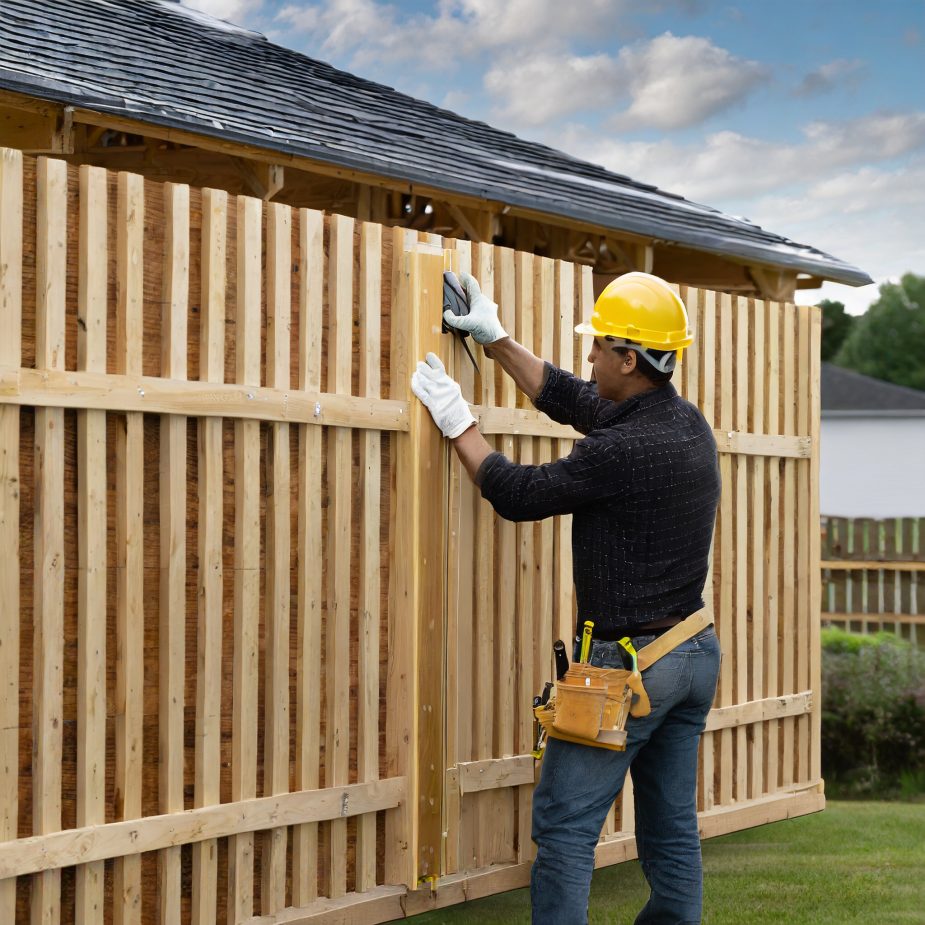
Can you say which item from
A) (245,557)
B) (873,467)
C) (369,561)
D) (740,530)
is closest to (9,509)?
(245,557)

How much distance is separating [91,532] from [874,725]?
28.2 feet

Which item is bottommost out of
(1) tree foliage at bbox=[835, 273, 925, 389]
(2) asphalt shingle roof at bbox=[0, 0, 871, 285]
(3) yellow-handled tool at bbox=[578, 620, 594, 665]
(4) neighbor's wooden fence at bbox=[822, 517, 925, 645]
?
(4) neighbor's wooden fence at bbox=[822, 517, 925, 645]

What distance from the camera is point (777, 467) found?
6.87 m

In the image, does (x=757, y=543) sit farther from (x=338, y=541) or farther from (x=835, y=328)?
(x=835, y=328)

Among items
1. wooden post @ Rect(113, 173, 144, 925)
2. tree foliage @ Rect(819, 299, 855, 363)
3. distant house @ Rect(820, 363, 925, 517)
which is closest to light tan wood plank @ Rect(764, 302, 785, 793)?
wooden post @ Rect(113, 173, 144, 925)

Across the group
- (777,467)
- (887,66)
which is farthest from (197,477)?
(887,66)

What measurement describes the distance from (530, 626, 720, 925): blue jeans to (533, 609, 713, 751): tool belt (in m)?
0.04

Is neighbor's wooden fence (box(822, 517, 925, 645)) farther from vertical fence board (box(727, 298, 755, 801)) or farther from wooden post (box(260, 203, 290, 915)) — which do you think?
wooden post (box(260, 203, 290, 915))

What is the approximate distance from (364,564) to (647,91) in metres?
60.3

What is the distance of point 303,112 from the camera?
8.57 meters

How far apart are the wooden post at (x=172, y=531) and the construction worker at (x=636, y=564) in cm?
96

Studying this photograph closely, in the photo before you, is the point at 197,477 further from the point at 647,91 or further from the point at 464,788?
the point at 647,91

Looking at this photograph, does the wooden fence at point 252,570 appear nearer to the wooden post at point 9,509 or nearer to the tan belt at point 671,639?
the wooden post at point 9,509

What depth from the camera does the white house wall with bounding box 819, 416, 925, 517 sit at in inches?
1585
